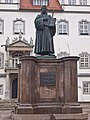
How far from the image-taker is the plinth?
12.4 m

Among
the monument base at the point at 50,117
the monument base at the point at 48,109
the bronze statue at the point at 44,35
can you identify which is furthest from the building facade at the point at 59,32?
the monument base at the point at 50,117

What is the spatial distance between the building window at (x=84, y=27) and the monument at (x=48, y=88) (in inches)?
915

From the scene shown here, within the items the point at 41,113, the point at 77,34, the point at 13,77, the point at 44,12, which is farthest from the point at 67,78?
the point at 77,34

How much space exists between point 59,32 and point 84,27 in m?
2.92

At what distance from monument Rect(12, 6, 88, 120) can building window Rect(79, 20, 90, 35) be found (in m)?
23.2

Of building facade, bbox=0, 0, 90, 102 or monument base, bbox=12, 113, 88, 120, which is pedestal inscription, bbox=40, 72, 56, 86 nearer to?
monument base, bbox=12, 113, 88, 120

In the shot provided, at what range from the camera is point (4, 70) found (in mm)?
33906

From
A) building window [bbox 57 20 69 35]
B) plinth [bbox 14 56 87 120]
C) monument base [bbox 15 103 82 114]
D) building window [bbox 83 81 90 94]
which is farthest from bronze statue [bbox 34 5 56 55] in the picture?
building window [bbox 57 20 69 35]

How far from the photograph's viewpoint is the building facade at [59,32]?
34406 mm

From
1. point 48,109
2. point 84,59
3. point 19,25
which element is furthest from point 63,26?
point 48,109

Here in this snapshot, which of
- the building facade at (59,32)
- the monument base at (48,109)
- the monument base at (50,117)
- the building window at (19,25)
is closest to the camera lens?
the monument base at (50,117)

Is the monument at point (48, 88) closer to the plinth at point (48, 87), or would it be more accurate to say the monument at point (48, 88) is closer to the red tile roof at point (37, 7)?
the plinth at point (48, 87)

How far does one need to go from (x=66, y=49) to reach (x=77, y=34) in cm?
214

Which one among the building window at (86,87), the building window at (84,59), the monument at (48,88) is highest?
the building window at (84,59)
